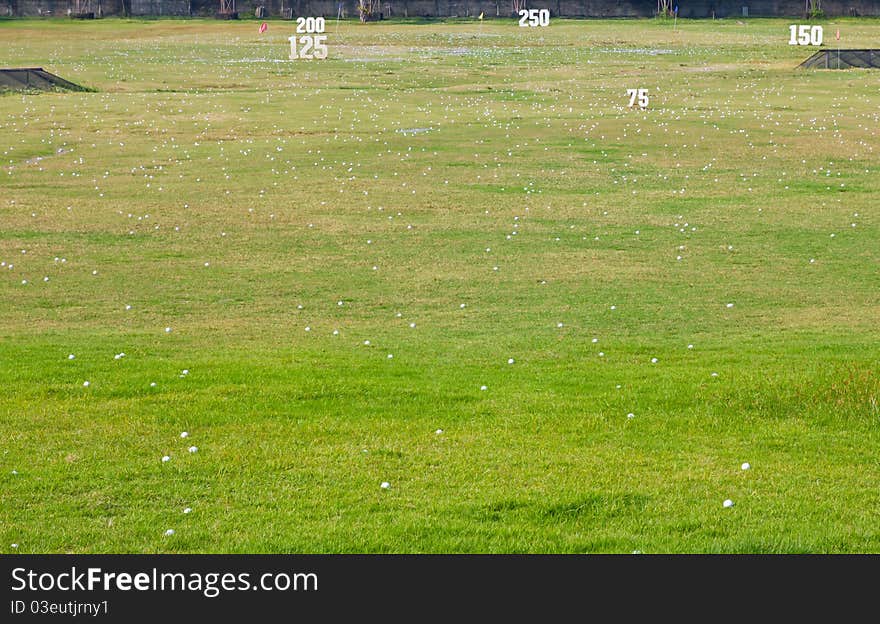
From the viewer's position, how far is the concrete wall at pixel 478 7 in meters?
99.1

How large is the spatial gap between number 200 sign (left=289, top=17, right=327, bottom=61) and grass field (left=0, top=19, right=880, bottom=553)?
35687mm

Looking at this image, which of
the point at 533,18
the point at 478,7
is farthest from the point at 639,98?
the point at 478,7

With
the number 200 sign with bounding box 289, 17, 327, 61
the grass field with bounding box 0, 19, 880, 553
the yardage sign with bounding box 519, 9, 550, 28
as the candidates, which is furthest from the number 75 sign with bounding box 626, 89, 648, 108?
the yardage sign with bounding box 519, 9, 550, 28

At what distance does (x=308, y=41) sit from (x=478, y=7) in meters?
30.7

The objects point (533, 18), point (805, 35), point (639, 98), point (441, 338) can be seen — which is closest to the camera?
point (441, 338)

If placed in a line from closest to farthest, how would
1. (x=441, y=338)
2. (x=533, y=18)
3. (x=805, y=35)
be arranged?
(x=441, y=338) < (x=805, y=35) < (x=533, y=18)

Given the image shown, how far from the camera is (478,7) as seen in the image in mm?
102188

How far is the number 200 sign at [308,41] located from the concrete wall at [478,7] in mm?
4660

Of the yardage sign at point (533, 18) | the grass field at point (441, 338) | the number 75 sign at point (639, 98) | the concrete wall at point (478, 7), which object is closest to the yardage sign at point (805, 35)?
the concrete wall at point (478, 7)

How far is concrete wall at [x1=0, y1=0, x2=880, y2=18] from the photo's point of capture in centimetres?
9912

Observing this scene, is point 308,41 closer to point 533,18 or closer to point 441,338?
point 533,18

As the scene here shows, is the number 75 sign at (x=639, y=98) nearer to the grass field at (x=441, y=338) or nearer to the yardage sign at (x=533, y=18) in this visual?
the grass field at (x=441, y=338)

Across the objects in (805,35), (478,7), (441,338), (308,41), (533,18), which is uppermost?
(478,7)

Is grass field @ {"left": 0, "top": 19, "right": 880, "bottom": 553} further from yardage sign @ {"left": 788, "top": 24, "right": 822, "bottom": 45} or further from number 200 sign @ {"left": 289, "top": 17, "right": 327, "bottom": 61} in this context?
yardage sign @ {"left": 788, "top": 24, "right": 822, "bottom": 45}
